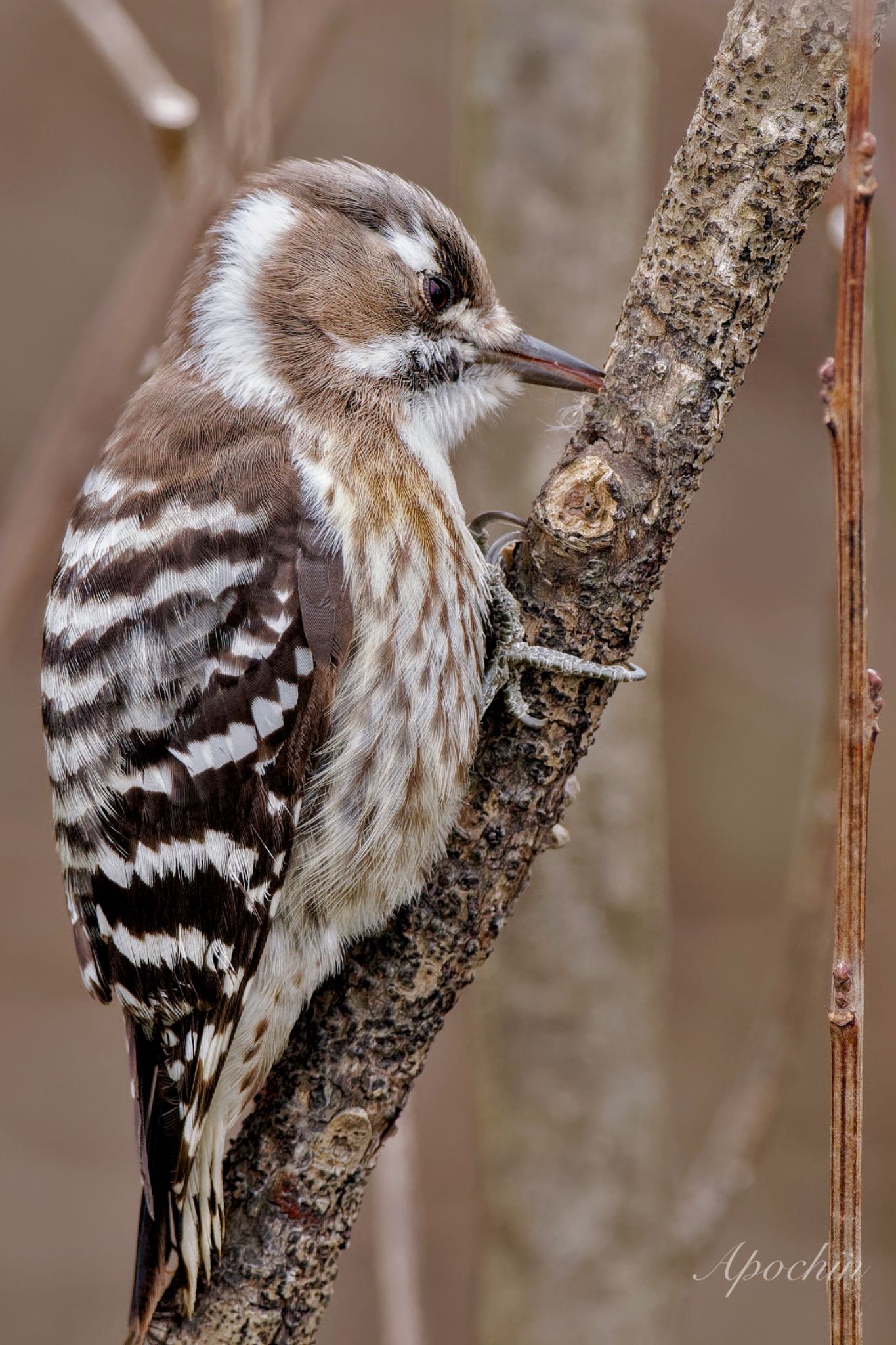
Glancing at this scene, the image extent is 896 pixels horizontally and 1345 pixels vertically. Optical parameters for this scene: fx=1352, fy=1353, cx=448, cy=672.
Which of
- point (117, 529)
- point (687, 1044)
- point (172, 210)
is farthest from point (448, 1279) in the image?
point (172, 210)

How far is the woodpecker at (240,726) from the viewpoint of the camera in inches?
82.3

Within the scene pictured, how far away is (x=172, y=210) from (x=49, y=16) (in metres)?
4.52

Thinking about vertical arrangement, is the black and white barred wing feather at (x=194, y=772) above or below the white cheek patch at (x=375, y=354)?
below

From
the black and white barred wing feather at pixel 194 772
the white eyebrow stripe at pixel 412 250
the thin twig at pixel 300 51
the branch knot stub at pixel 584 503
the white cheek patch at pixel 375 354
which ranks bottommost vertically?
the black and white barred wing feather at pixel 194 772

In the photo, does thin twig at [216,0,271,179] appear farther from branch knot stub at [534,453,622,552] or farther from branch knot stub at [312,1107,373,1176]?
branch knot stub at [312,1107,373,1176]

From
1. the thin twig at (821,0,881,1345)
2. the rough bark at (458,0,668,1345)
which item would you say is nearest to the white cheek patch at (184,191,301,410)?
the rough bark at (458,0,668,1345)

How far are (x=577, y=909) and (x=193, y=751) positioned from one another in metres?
1.37

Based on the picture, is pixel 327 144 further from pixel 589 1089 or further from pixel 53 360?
pixel 589 1089

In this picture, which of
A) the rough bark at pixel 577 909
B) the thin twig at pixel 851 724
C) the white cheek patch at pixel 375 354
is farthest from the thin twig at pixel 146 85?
the thin twig at pixel 851 724

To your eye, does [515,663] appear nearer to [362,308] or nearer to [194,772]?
[194,772]

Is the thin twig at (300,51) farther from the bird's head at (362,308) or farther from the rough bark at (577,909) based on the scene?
the rough bark at (577,909)

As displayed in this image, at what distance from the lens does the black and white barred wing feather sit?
6.84ft

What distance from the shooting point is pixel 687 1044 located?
5559mm

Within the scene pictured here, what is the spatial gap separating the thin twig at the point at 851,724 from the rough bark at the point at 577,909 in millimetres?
1783
